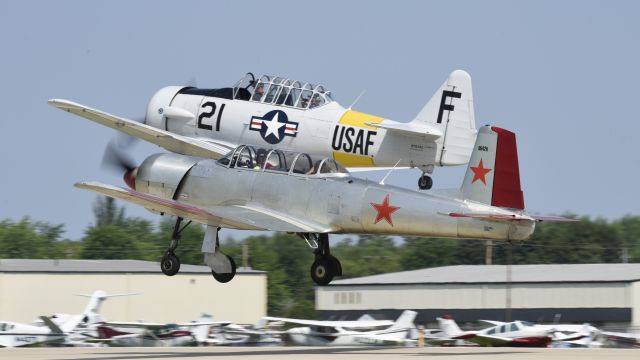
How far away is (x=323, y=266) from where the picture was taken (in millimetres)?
25688

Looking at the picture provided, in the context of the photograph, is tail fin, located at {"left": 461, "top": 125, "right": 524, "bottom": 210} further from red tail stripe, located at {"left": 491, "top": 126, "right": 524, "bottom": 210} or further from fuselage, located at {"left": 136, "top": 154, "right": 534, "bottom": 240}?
fuselage, located at {"left": 136, "top": 154, "right": 534, "bottom": 240}

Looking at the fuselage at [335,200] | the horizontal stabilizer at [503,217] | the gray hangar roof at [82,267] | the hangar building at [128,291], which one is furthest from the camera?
the gray hangar roof at [82,267]

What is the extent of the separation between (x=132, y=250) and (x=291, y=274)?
1189 centimetres

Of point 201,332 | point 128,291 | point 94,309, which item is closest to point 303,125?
point 201,332

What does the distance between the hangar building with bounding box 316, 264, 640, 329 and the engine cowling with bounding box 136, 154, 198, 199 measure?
91.7 ft

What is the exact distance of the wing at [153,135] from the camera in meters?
28.9

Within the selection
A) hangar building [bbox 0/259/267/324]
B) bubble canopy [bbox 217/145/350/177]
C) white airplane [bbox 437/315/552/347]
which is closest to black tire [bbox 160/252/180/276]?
bubble canopy [bbox 217/145/350/177]

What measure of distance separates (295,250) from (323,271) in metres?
66.5

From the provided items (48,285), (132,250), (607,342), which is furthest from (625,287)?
(132,250)

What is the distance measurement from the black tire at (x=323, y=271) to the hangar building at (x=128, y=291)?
2516 centimetres

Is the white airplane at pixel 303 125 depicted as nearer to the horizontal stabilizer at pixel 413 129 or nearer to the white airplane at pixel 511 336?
the horizontal stabilizer at pixel 413 129

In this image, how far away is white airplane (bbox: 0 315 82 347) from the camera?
38750mm

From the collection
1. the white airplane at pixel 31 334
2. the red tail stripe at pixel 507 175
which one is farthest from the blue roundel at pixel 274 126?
the white airplane at pixel 31 334

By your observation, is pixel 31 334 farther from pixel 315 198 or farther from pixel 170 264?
pixel 315 198
